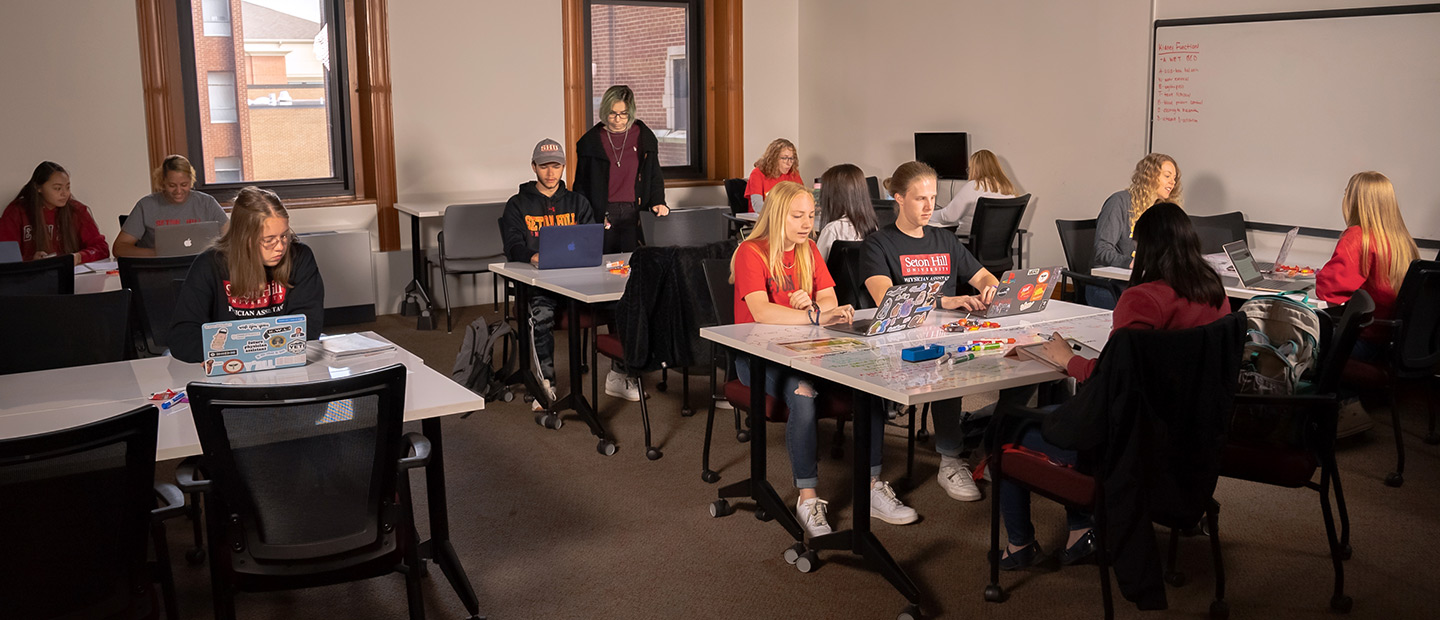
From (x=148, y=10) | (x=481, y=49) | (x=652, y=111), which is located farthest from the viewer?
(x=652, y=111)

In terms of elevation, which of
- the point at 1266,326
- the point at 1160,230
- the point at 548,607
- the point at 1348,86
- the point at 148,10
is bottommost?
the point at 548,607

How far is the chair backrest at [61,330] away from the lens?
3178mm

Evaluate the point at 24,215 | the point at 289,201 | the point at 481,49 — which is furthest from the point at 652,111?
the point at 24,215

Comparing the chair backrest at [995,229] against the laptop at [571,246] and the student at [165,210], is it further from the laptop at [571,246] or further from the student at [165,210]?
the student at [165,210]

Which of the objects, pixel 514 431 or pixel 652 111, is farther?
pixel 652 111

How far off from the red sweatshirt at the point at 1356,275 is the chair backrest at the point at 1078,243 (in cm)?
122

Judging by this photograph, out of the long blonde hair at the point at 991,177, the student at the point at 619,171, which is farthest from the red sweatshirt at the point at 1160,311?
the long blonde hair at the point at 991,177

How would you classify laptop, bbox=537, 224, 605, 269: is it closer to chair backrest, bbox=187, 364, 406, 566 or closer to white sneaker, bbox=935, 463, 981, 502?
white sneaker, bbox=935, 463, 981, 502

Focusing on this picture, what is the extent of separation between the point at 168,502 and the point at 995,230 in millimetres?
4947

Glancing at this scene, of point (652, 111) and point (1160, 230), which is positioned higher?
point (652, 111)

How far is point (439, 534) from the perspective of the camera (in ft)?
9.84

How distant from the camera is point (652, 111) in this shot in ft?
28.6

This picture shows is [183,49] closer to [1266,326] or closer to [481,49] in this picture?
[481,49]

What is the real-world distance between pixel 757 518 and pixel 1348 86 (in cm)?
405
